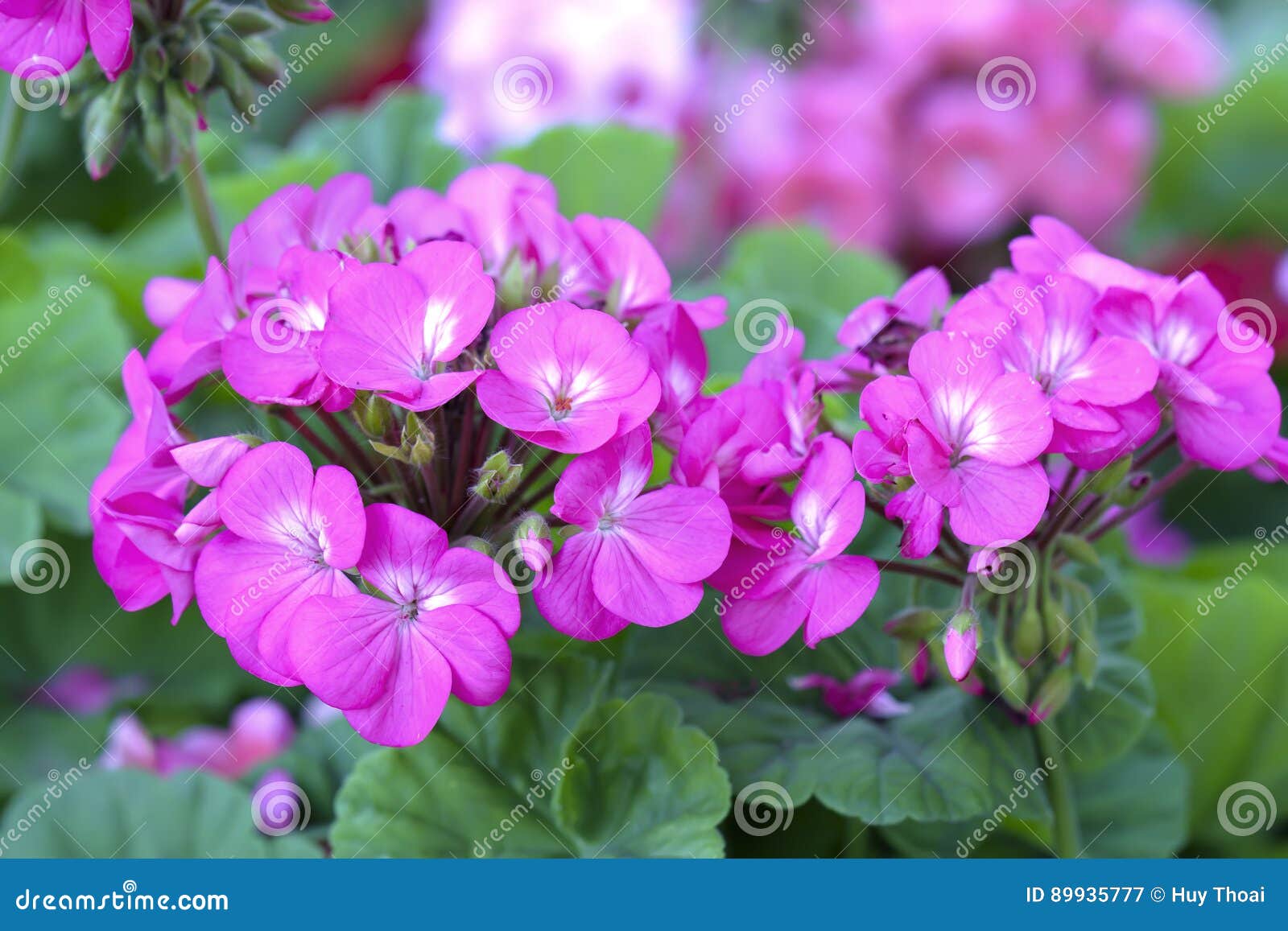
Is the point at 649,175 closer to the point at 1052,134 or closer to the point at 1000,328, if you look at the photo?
the point at 1000,328

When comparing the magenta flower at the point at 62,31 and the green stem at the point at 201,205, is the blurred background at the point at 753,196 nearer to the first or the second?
the green stem at the point at 201,205

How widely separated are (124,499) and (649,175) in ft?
1.40

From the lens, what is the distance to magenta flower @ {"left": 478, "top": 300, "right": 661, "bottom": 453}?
42 cm

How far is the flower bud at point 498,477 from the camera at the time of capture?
427mm

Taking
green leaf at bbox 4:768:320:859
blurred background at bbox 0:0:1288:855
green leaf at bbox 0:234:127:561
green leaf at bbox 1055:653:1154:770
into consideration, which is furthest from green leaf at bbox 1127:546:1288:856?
green leaf at bbox 0:234:127:561

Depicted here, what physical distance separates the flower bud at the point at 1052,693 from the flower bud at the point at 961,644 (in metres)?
0.07

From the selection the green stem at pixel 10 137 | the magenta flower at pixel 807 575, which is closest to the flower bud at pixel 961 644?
the magenta flower at pixel 807 575

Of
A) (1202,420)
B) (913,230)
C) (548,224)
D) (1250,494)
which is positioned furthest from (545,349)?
(913,230)

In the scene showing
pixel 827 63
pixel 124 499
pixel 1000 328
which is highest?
pixel 1000 328

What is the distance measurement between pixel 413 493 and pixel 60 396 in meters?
0.36

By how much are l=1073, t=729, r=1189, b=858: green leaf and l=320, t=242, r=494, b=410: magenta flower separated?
0.42 metres

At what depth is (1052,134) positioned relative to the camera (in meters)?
1.15

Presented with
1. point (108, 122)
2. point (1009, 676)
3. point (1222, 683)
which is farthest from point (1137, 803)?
point (108, 122)

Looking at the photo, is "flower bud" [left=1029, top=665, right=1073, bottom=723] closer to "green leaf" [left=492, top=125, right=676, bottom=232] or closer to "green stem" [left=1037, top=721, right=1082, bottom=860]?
"green stem" [left=1037, top=721, right=1082, bottom=860]
